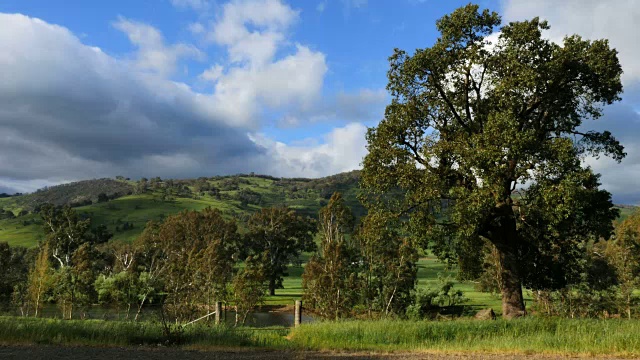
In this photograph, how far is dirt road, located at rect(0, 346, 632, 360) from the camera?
11.9 metres

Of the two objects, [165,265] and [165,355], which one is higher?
[165,265]

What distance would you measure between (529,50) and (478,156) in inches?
233

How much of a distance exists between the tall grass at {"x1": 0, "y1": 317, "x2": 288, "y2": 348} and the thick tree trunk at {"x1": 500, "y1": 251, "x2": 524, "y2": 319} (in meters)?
11.0

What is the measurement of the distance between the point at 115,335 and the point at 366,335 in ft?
29.0

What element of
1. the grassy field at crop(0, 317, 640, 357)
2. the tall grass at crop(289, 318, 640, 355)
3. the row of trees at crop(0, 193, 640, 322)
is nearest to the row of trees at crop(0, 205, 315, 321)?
the row of trees at crop(0, 193, 640, 322)

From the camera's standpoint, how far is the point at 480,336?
15.4 m

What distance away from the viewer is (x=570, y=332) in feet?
47.9

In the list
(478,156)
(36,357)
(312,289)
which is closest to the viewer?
(36,357)

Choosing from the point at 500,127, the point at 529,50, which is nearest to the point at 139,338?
the point at 500,127

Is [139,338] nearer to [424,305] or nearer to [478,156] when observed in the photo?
[478,156]

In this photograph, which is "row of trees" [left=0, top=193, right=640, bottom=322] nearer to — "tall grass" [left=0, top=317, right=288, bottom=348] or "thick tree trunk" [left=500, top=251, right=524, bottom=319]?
"tall grass" [left=0, top=317, right=288, bottom=348]

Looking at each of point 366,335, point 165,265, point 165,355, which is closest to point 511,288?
point 366,335

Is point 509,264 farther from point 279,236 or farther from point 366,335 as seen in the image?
point 279,236

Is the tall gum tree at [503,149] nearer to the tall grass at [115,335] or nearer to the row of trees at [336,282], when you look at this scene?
the row of trees at [336,282]
